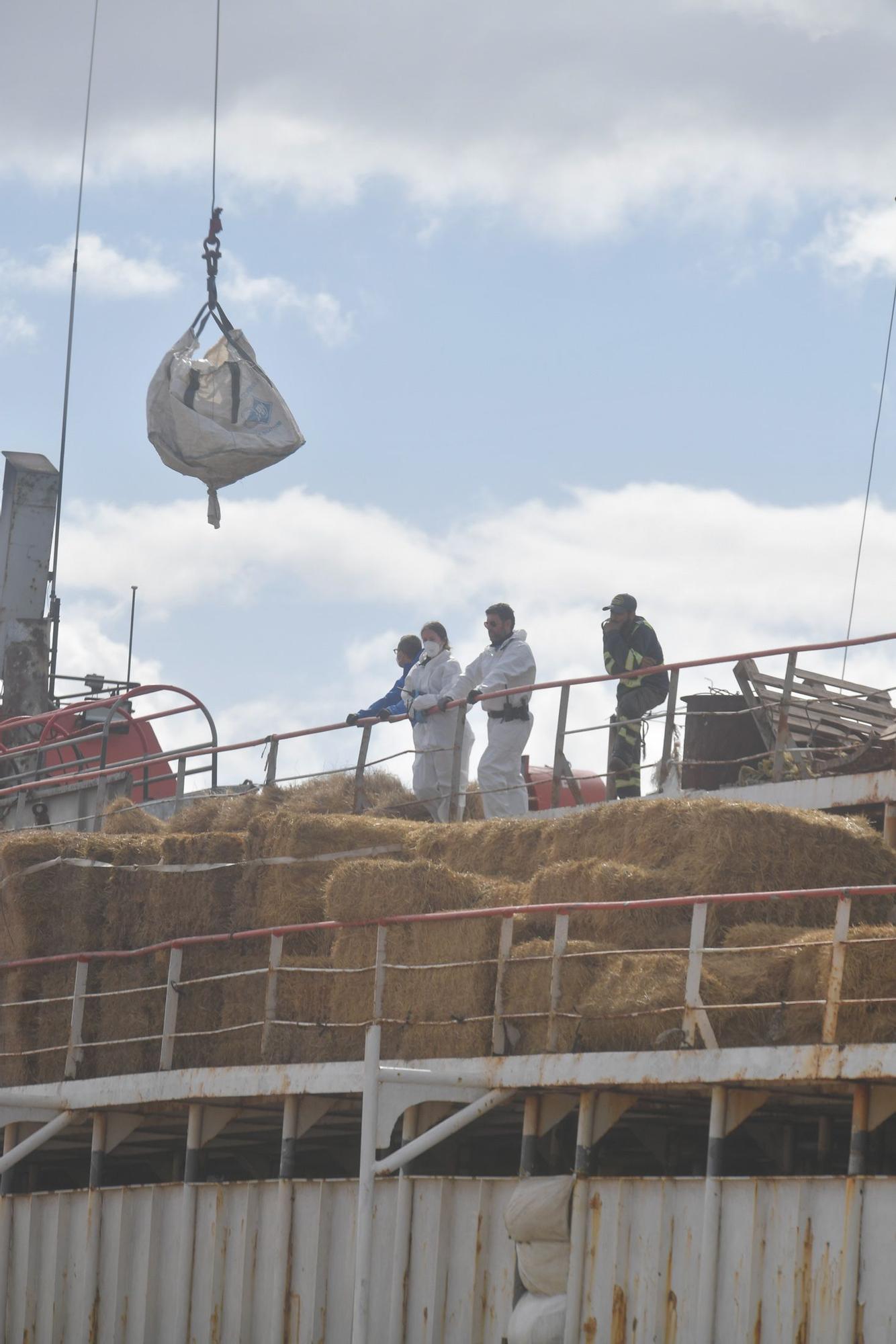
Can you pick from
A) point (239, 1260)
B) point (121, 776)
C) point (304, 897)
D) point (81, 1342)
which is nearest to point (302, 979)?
point (304, 897)

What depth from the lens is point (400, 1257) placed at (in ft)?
53.0

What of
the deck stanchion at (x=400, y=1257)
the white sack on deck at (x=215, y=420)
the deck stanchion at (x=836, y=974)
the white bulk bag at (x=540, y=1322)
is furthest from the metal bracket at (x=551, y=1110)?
the white sack on deck at (x=215, y=420)

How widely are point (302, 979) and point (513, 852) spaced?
215cm

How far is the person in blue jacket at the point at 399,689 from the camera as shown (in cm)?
2273

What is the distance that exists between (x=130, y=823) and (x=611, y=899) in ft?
24.1

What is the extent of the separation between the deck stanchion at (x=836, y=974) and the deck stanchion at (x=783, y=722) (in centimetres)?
501

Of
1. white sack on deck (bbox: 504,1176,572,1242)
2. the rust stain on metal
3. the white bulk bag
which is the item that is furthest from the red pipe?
the white bulk bag

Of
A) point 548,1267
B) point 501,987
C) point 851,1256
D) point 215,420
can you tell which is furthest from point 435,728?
point 851,1256

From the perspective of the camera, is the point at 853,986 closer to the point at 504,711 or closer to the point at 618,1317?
the point at 618,1317

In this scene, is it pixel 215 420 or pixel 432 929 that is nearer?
pixel 432 929

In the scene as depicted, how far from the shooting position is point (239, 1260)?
58.0 feet

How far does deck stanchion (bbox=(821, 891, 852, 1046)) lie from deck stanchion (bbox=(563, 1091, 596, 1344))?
6.68ft

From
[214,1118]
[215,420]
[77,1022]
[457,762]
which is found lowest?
[214,1118]

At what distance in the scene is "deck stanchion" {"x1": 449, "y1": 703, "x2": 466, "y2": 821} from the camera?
21.5m
